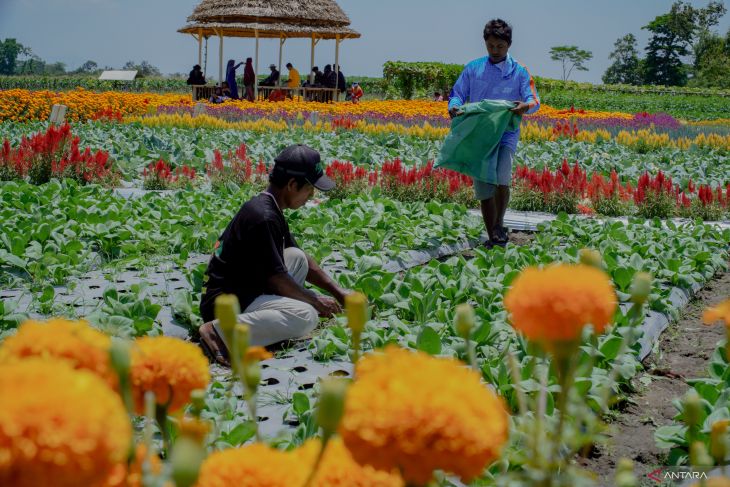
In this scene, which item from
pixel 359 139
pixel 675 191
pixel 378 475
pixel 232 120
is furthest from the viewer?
pixel 232 120

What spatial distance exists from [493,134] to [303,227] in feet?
5.52

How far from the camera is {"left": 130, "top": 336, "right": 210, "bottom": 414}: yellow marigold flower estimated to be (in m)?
0.90

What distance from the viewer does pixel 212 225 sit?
21.2 feet

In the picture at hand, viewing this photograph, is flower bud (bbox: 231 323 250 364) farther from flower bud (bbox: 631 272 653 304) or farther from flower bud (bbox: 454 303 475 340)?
flower bud (bbox: 631 272 653 304)

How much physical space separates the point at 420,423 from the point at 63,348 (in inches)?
13.0

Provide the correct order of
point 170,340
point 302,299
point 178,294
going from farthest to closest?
point 178,294 → point 302,299 → point 170,340

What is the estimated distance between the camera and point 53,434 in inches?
20.5

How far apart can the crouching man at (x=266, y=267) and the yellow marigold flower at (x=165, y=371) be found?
114 inches

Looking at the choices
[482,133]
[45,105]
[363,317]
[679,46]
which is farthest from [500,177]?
[679,46]

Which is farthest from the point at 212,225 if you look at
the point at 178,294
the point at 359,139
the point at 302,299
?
the point at 359,139

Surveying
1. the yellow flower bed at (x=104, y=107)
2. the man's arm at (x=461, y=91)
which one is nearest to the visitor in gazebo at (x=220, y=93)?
the yellow flower bed at (x=104, y=107)

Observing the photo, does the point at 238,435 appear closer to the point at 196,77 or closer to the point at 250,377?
the point at 250,377

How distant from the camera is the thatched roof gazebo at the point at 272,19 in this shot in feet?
88.0

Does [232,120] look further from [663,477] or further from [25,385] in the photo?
[25,385]
